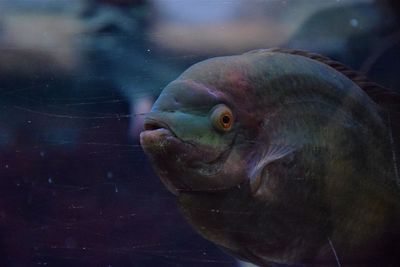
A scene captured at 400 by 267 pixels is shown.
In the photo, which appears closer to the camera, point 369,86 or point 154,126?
point 154,126

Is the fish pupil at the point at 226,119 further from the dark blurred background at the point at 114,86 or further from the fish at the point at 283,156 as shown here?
the dark blurred background at the point at 114,86

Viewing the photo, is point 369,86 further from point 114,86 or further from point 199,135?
point 114,86

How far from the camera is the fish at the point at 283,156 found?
1225 millimetres

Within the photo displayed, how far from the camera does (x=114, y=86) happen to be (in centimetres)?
147

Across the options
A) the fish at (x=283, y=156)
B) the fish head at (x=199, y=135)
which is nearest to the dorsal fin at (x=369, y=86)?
the fish at (x=283, y=156)

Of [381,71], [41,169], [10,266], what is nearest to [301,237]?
[381,71]

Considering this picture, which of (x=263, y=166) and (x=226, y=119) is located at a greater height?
(x=226, y=119)

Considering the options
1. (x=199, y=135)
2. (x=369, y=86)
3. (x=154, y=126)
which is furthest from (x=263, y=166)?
(x=369, y=86)

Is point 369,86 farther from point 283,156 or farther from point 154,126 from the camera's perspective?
point 154,126

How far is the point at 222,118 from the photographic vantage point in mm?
1221

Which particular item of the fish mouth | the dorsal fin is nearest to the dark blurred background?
the dorsal fin

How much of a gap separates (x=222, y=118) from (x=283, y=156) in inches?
7.4

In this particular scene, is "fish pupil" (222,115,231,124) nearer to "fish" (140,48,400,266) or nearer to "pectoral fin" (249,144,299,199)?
"fish" (140,48,400,266)

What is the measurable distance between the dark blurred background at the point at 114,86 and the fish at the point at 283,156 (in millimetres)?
99
